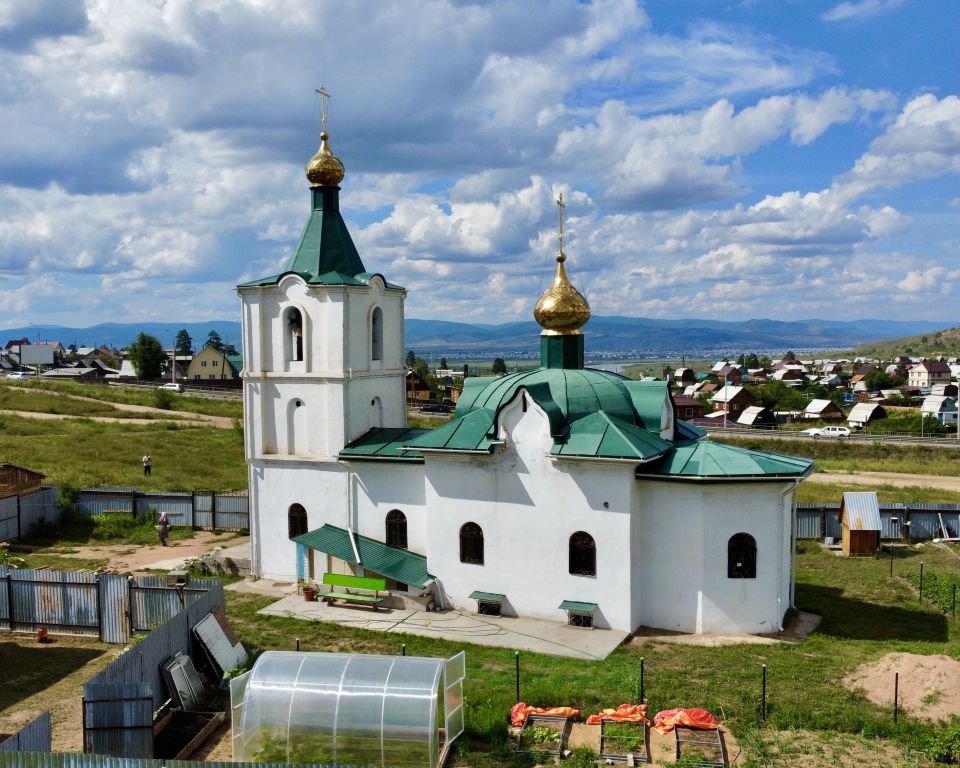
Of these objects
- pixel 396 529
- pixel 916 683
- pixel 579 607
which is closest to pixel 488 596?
pixel 579 607

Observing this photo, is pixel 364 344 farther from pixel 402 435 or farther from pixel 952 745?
pixel 952 745

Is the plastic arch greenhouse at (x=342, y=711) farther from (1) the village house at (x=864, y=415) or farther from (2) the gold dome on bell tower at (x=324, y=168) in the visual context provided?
(1) the village house at (x=864, y=415)

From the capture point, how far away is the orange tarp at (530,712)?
1149cm

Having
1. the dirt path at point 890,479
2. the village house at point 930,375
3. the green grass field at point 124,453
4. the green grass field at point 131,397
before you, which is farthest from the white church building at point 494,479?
the village house at point 930,375

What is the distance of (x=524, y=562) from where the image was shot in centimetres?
1683

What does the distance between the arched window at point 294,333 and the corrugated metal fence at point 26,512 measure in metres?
11.2

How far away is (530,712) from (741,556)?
6.40 m

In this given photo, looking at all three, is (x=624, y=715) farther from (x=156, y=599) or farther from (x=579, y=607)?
(x=156, y=599)

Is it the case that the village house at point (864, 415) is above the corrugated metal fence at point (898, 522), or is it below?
above

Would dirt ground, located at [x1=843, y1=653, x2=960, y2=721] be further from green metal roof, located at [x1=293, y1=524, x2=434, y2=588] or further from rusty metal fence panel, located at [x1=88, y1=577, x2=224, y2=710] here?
rusty metal fence panel, located at [x1=88, y1=577, x2=224, y2=710]

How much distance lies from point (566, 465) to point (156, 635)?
27.2 ft

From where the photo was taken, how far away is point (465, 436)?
17.1m

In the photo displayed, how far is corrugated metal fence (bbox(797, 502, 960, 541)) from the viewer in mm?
24859

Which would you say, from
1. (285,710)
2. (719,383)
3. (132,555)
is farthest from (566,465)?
(719,383)
